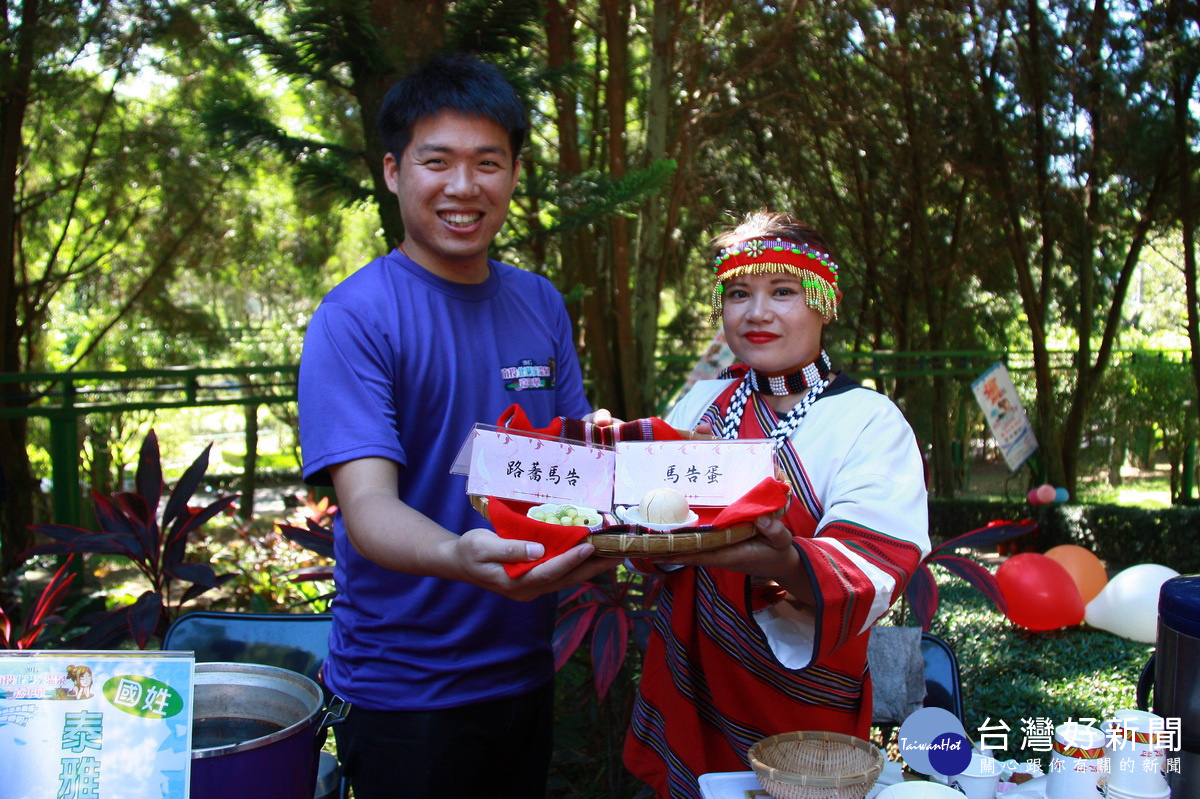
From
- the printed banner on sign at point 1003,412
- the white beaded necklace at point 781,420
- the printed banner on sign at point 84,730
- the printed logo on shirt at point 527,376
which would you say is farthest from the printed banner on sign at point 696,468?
the printed banner on sign at point 1003,412

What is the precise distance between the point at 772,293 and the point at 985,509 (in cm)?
743

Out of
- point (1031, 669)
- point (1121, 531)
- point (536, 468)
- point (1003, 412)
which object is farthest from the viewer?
point (1121, 531)

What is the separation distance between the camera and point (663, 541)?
4.09 ft

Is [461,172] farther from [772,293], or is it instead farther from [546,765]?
[546,765]

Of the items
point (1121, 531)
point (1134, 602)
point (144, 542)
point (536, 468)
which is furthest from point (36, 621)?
point (1121, 531)

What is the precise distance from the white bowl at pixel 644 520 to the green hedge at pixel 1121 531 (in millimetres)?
6767

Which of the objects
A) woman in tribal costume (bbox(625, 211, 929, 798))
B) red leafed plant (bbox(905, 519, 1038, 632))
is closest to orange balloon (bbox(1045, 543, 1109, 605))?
red leafed plant (bbox(905, 519, 1038, 632))

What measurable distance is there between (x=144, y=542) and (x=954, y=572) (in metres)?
2.71

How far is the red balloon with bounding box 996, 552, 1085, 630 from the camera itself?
5.09 metres

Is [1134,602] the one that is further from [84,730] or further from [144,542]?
[84,730]

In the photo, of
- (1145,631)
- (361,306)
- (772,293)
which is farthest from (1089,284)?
(361,306)

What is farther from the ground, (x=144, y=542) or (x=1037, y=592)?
(x=144, y=542)

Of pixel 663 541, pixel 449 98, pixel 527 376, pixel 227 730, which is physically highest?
pixel 449 98

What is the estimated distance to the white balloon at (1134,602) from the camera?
195 inches
